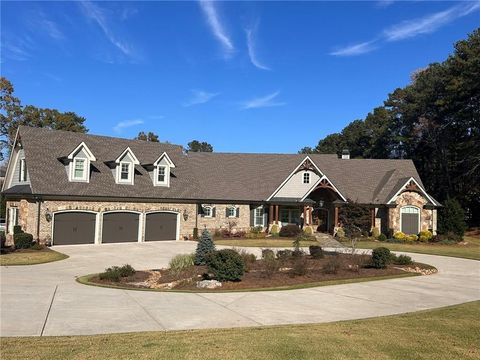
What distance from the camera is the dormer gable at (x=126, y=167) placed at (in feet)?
112

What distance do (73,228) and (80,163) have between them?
15.2 ft

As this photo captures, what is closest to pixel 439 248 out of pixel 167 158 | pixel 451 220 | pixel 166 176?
pixel 451 220

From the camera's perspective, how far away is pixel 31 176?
29.8 metres

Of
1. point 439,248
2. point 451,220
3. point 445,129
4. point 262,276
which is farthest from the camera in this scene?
point 445,129

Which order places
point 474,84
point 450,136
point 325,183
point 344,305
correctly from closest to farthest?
point 344,305
point 325,183
point 474,84
point 450,136

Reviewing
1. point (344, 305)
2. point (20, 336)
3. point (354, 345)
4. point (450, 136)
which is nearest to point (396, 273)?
point (344, 305)

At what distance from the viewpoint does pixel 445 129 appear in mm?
53281

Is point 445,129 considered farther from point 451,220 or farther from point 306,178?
point 306,178

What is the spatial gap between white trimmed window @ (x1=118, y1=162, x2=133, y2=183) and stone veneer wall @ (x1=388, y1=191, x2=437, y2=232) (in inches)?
883

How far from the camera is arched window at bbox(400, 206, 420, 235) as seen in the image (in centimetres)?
4006

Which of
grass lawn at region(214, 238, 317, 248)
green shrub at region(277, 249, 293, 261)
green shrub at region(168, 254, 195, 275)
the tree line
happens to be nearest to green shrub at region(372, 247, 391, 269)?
green shrub at region(277, 249, 293, 261)

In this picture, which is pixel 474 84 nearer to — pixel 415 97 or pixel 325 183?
pixel 415 97

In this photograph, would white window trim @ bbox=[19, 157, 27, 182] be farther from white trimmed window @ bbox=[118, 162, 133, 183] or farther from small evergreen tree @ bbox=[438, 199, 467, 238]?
small evergreen tree @ bbox=[438, 199, 467, 238]

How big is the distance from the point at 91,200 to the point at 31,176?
4.13 m
